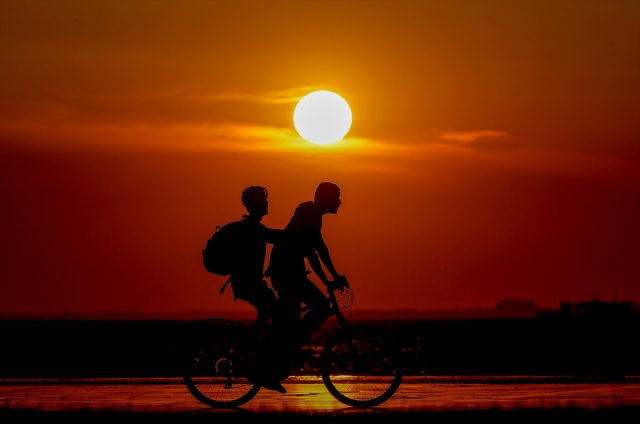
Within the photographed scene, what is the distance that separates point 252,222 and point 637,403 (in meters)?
4.39

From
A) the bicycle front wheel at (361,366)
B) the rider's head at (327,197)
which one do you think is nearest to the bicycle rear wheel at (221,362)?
the bicycle front wheel at (361,366)

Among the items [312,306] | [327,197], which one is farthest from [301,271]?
[327,197]

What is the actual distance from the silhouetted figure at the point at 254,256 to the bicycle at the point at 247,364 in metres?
0.35

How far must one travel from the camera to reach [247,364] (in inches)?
536

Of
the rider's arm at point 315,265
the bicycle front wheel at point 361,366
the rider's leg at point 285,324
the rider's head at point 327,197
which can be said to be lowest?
the bicycle front wheel at point 361,366

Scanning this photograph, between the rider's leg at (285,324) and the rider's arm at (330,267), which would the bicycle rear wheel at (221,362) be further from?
the rider's arm at (330,267)

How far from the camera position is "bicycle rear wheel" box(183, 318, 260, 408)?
13.6 meters

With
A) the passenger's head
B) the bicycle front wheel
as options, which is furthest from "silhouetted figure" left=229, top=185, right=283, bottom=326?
the bicycle front wheel

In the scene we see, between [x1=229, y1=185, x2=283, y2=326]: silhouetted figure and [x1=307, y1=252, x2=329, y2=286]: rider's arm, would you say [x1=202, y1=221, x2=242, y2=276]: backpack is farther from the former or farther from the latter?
[x1=307, y1=252, x2=329, y2=286]: rider's arm

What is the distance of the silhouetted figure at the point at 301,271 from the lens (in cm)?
1344

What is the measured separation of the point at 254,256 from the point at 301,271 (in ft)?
1.73

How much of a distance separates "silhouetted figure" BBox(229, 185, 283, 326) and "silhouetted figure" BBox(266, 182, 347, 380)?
12 centimetres

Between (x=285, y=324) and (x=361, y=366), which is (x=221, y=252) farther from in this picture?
(x=361, y=366)

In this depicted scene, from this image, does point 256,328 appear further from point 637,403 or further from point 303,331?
point 637,403
